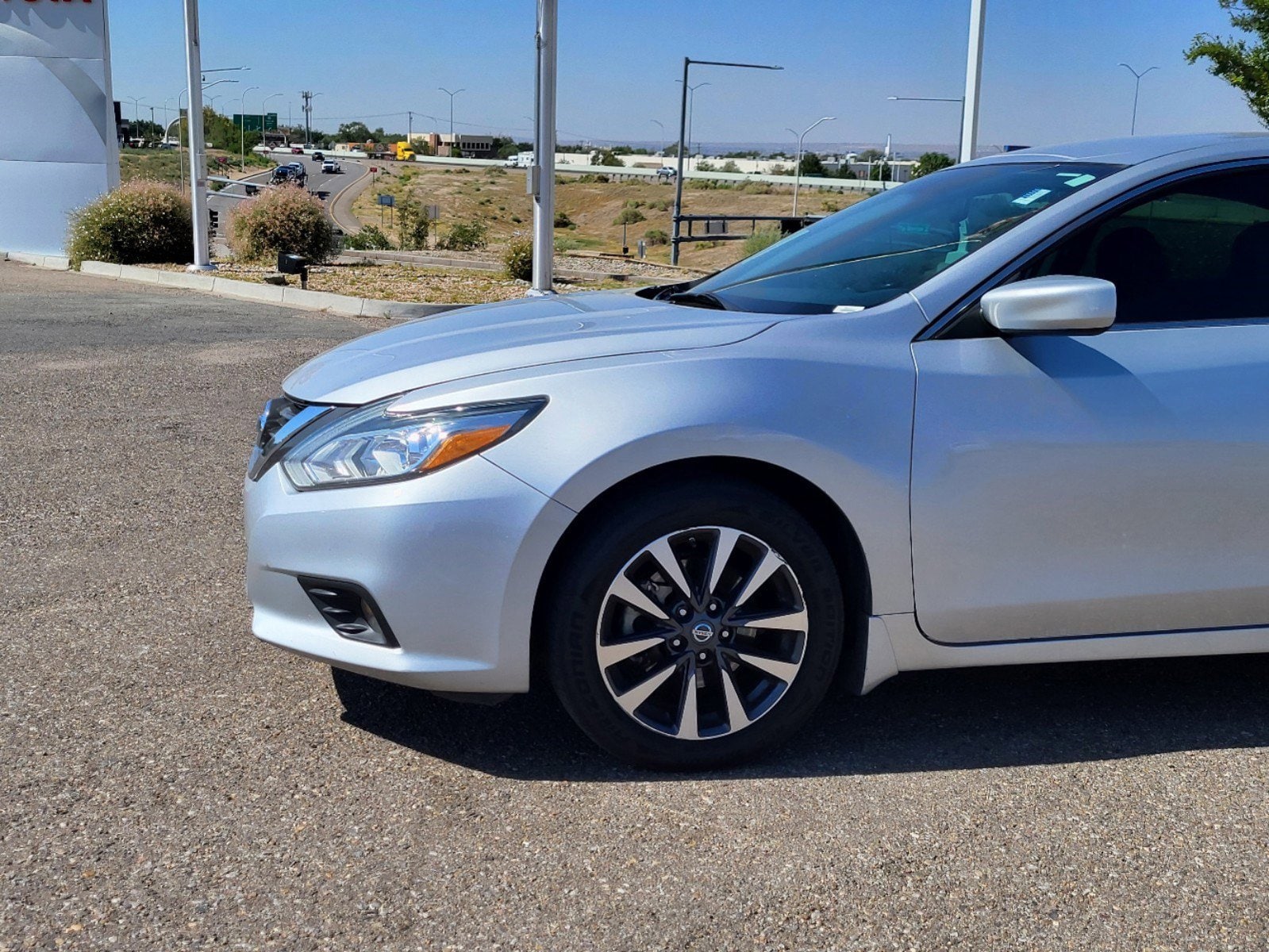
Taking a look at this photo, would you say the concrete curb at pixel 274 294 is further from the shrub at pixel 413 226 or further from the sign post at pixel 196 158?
the shrub at pixel 413 226

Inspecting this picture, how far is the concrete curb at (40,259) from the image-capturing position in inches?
806

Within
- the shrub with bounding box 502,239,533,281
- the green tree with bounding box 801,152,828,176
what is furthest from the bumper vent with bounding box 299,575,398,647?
the green tree with bounding box 801,152,828,176

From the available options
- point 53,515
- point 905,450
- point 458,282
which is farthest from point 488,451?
point 458,282

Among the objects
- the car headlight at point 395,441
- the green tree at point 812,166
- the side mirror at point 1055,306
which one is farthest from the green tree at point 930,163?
the green tree at point 812,166

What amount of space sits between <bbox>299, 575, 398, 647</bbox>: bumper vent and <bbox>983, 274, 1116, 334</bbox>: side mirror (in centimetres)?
176

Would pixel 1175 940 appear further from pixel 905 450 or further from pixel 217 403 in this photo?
pixel 217 403

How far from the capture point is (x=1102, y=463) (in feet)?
11.3

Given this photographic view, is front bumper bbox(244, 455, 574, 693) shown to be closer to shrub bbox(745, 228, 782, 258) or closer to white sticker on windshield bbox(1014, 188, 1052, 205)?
white sticker on windshield bbox(1014, 188, 1052, 205)

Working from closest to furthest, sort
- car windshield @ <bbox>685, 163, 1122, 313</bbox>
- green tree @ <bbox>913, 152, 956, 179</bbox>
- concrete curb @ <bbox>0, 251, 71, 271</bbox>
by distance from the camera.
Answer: car windshield @ <bbox>685, 163, 1122, 313</bbox>
concrete curb @ <bbox>0, 251, 71, 271</bbox>
green tree @ <bbox>913, 152, 956, 179</bbox>

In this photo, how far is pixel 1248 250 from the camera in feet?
12.3

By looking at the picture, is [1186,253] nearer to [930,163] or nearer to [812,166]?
[930,163]

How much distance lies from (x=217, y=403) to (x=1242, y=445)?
22.9ft

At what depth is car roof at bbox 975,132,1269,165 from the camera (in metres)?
3.74

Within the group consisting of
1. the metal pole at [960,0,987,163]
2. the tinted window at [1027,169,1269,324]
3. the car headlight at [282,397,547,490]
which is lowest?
the car headlight at [282,397,547,490]
